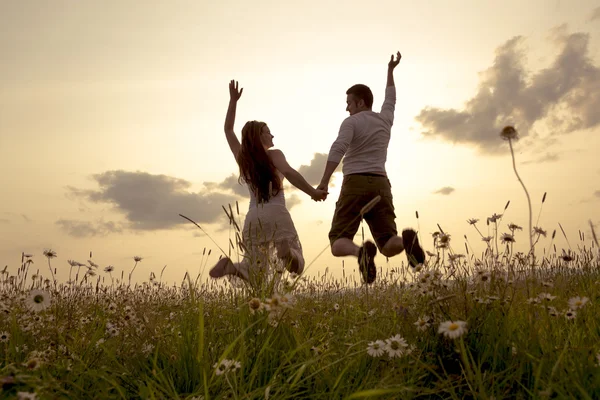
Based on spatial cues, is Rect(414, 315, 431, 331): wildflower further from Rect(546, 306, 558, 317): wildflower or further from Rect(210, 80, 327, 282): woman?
Rect(210, 80, 327, 282): woman

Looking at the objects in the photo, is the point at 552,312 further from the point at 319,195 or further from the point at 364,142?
the point at 364,142

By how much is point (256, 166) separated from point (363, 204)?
71.9 inches

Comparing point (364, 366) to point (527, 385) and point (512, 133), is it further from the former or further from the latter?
point (512, 133)

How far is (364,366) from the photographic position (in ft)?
8.75

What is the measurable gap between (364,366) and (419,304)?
0.89 meters

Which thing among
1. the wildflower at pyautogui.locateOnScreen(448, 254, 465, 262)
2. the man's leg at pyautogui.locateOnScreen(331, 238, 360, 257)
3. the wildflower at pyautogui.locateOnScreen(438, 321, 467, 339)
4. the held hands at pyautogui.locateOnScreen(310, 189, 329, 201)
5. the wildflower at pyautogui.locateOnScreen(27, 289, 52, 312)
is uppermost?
the held hands at pyautogui.locateOnScreen(310, 189, 329, 201)

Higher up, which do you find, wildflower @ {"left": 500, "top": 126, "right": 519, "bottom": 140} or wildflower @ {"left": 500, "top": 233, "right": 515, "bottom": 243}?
wildflower @ {"left": 500, "top": 126, "right": 519, "bottom": 140}

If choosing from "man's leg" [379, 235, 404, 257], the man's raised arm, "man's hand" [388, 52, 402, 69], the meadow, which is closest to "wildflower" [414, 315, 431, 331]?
the meadow

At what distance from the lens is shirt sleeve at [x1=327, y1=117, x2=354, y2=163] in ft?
23.9

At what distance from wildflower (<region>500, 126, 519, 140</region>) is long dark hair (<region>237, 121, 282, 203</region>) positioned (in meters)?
4.09

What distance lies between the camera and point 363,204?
7539 millimetres

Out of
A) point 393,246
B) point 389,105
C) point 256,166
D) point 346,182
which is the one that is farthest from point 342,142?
point 393,246

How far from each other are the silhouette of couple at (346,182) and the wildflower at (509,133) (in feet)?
11.8

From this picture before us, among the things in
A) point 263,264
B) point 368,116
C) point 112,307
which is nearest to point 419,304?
point 263,264
